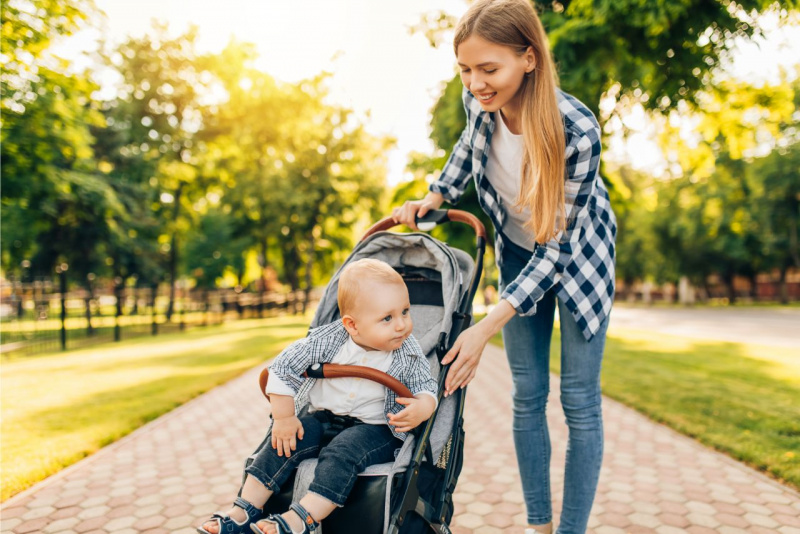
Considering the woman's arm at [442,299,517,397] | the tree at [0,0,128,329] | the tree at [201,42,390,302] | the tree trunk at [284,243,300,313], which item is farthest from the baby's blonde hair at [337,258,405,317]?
the tree trunk at [284,243,300,313]

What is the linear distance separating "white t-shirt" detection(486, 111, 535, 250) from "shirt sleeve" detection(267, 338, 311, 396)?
3.24 feet

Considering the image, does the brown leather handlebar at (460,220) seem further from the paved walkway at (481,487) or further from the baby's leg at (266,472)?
the paved walkway at (481,487)

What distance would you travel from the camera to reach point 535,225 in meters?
2.17

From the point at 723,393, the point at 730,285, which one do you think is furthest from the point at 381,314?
the point at 730,285

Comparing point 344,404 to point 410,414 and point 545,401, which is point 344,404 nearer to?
point 410,414

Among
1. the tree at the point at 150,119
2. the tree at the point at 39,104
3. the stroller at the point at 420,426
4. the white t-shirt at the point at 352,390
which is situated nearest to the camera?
the stroller at the point at 420,426

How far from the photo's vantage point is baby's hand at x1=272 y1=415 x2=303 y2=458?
2.13m

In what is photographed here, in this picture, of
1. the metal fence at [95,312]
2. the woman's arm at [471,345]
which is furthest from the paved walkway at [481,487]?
the metal fence at [95,312]

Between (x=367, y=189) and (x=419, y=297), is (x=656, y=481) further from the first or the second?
(x=367, y=189)

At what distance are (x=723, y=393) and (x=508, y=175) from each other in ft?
18.6

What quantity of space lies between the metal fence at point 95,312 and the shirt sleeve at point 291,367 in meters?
11.6

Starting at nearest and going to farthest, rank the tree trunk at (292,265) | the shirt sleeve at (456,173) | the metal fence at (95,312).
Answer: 1. the shirt sleeve at (456,173)
2. the metal fence at (95,312)
3. the tree trunk at (292,265)

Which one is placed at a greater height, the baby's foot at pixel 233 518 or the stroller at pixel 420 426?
the stroller at pixel 420 426

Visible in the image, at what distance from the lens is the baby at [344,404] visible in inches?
79.0
